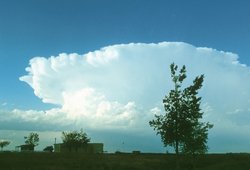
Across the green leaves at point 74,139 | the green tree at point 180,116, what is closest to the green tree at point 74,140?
the green leaves at point 74,139

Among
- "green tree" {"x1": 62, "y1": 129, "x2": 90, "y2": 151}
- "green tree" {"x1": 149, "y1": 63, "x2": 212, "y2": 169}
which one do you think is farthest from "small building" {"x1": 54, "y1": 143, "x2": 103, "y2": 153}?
"green tree" {"x1": 149, "y1": 63, "x2": 212, "y2": 169}

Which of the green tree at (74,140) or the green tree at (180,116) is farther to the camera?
the green tree at (74,140)

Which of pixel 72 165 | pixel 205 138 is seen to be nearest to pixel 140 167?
pixel 72 165

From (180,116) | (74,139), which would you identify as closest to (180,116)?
(180,116)

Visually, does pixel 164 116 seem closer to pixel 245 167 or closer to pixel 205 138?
pixel 205 138

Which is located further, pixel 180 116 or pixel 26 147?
pixel 26 147

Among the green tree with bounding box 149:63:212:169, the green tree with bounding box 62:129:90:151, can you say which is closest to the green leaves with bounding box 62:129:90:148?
the green tree with bounding box 62:129:90:151

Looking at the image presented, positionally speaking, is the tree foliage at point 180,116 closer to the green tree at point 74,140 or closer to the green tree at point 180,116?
the green tree at point 180,116

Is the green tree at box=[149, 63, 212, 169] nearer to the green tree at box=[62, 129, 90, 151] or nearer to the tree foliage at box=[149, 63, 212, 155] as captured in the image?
the tree foliage at box=[149, 63, 212, 155]

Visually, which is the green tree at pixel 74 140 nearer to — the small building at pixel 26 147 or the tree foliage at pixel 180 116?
the small building at pixel 26 147

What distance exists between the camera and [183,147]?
57094 mm

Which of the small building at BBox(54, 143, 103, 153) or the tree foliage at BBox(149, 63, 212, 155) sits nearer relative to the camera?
the tree foliage at BBox(149, 63, 212, 155)

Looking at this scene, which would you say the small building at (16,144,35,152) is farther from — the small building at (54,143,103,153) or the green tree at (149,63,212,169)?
the green tree at (149,63,212,169)

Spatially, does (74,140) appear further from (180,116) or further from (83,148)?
(180,116)
